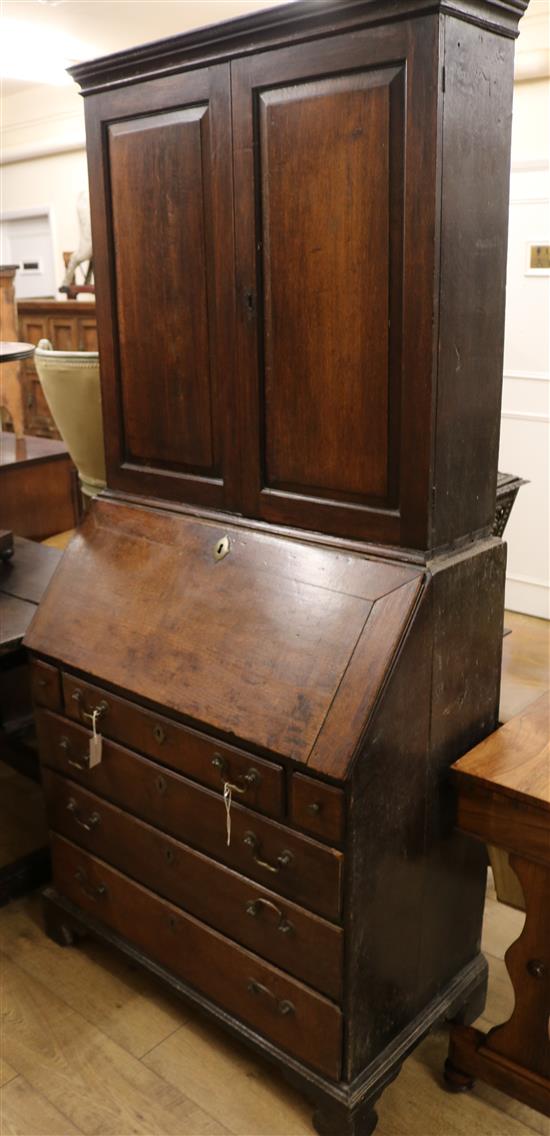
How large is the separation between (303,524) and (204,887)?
0.73 meters

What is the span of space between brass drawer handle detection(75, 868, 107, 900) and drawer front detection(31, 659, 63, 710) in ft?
1.32

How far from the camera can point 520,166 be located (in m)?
3.97

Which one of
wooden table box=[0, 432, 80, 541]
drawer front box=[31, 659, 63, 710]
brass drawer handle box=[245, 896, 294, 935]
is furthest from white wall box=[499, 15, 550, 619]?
brass drawer handle box=[245, 896, 294, 935]

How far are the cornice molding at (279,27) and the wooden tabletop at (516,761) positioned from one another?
119 centimetres

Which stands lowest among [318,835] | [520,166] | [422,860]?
[422,860]

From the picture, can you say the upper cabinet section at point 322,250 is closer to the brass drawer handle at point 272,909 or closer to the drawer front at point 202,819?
the drawer front at point 202,819

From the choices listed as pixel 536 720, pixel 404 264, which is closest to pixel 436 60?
pixel 404 264

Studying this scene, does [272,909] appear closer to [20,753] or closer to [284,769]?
[284,769]

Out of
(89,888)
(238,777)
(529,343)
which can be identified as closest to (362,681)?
(238,777)

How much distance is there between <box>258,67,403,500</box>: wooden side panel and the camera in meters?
1.46

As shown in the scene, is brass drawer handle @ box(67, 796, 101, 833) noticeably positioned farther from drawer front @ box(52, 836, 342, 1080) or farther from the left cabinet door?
the left cabinet door

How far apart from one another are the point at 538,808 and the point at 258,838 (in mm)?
484

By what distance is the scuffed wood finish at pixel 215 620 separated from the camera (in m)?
1.55

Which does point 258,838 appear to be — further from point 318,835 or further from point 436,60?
point 436,60
